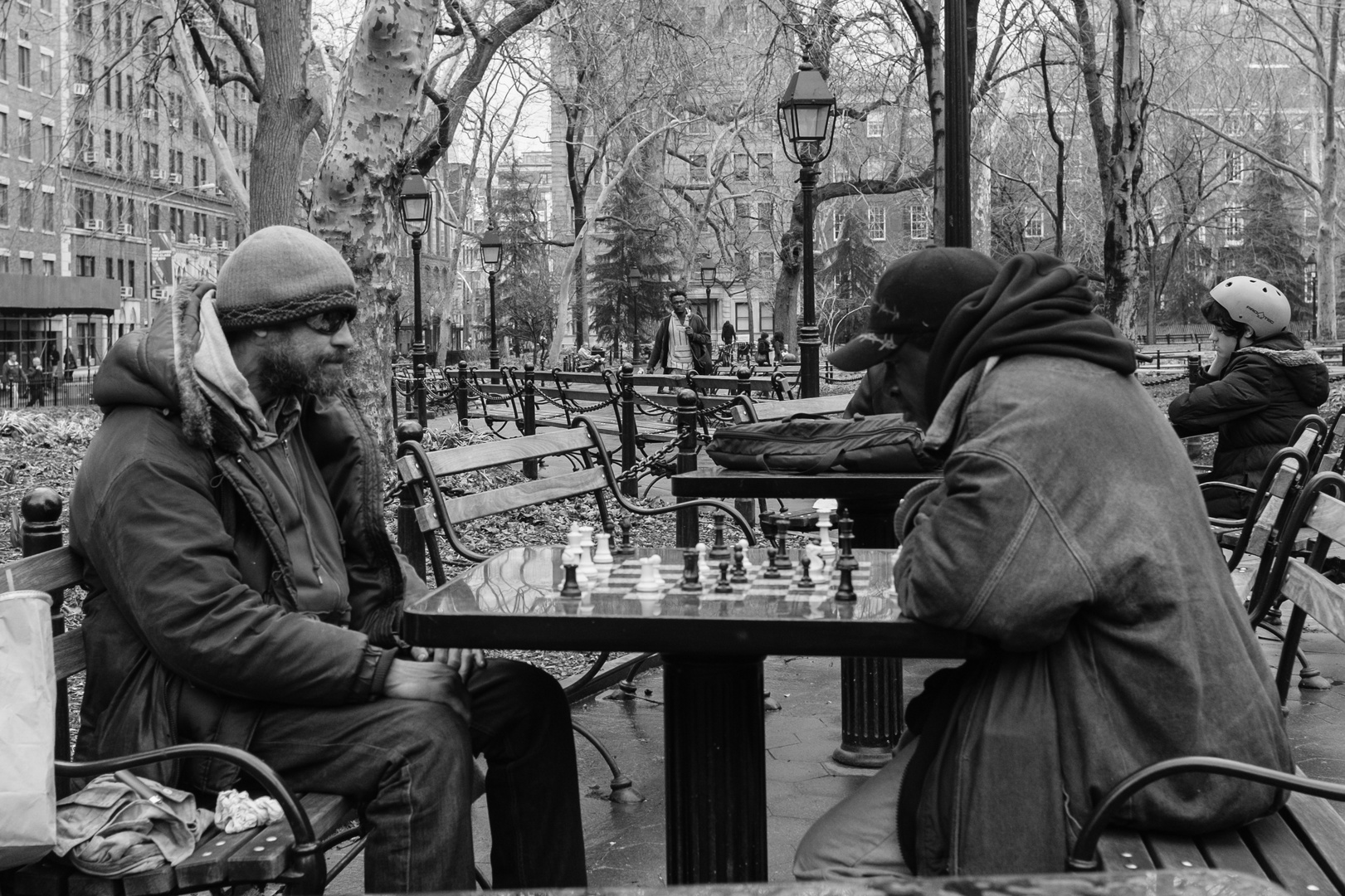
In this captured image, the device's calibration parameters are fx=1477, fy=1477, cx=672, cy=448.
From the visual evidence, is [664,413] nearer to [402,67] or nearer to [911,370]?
[402,67]

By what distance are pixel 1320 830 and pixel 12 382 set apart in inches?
1181

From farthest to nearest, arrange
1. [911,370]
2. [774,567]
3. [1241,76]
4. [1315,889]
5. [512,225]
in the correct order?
[512,225] → [1241,76] → [774,567] → [911,370] → [1315,889]

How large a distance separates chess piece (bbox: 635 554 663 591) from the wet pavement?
2.81ft

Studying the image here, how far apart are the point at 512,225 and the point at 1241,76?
4125cm

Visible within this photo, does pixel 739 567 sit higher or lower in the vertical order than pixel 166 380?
lower

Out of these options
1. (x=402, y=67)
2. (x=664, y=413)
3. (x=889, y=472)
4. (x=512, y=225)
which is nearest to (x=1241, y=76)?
(x=664, y=413)

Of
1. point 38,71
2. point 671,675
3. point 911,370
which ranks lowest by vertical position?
point 671,675

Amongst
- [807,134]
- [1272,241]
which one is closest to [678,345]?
[807,134]

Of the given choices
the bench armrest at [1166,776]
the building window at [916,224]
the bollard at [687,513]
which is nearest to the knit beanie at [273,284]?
the bench armrest at [1166,776]

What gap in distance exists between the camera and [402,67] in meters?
10.2

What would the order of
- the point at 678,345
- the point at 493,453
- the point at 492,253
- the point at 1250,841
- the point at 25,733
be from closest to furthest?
the point at 25,733
the point at 1250,841
the point at 493,453
the point at 678,345
the point at 492,253

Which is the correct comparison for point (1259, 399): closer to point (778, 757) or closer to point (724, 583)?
point (778, 757)

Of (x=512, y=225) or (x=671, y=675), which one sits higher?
(x=512, y=225)

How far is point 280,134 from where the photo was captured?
15961 mm
